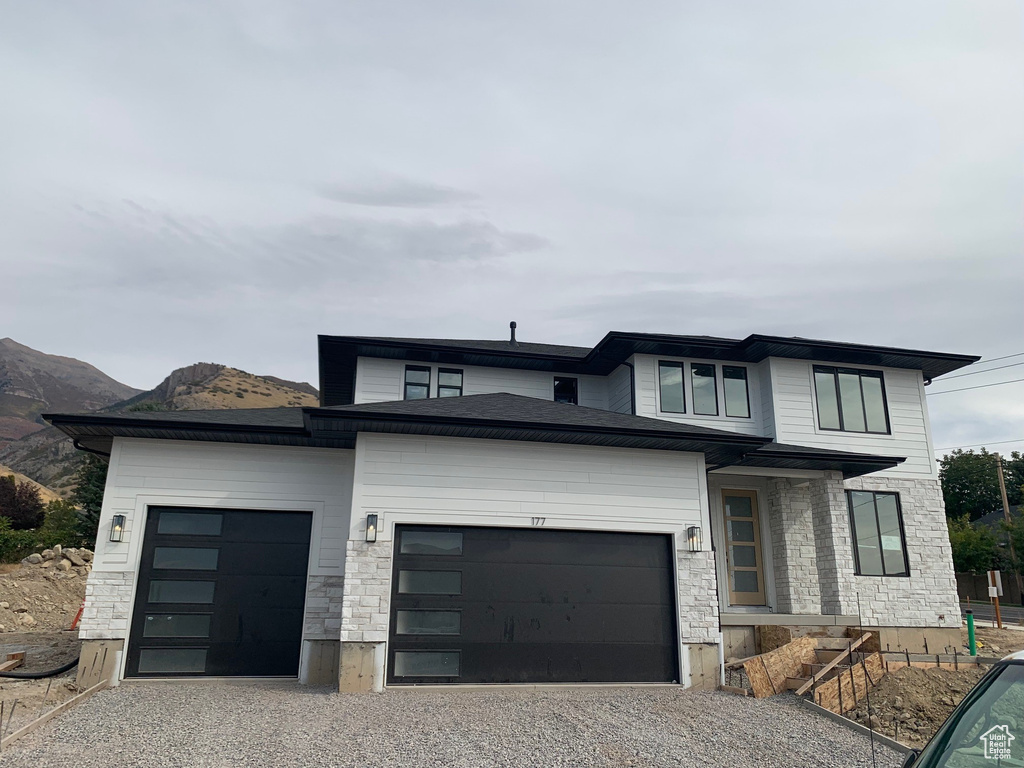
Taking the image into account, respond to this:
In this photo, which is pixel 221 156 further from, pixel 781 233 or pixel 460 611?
pixel 781 233

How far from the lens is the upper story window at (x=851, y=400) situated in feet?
49.0

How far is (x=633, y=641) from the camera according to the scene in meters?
10.1

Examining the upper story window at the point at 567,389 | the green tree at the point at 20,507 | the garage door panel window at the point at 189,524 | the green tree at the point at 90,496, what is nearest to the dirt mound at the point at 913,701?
the upper story window at the point at 567,389

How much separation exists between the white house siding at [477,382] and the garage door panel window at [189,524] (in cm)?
499

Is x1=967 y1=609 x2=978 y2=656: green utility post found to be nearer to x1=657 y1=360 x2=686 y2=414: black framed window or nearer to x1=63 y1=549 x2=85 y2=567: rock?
x1=657 y1=360 x2=686 y2=414: black framed window

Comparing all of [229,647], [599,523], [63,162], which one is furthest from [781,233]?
[63,162]

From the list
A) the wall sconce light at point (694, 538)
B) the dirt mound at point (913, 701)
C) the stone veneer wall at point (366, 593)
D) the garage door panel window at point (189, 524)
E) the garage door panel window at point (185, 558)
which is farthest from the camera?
the wall sconce light at point (694, 538)

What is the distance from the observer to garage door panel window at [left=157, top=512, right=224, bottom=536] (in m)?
10.4

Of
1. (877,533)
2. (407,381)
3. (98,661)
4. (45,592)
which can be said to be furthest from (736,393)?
(45,592)

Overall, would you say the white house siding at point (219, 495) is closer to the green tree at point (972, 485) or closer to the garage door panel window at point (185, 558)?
the garage door panel window at point (185, 558)

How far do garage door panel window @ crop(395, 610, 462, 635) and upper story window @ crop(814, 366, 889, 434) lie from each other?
9659mm

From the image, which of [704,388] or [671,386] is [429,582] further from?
[704,388]

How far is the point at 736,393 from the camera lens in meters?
15.2

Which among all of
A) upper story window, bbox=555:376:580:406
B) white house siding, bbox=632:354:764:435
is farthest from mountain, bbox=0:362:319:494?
white house siding, bbox=632:354:764:435
